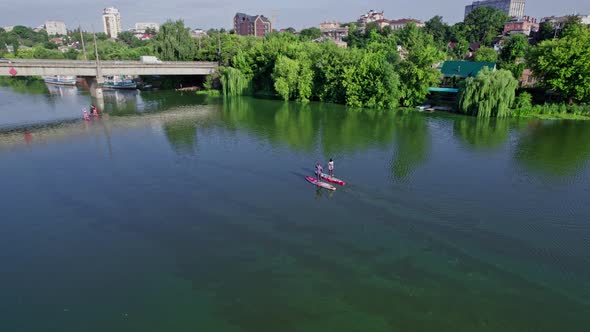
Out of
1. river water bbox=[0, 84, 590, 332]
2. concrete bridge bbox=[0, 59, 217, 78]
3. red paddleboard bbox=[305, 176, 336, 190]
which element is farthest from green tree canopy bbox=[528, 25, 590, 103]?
concrete bridge bbox=[0, 59, 217, 78]

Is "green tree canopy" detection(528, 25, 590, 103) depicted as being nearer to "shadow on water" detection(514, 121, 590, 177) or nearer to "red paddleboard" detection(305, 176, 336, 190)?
"shadow on water" detection(514, 121, 590, 177)

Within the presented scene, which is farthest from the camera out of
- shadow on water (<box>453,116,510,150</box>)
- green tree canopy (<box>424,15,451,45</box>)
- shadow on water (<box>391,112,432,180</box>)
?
green tree canopy (<box>424,15,451,45</box>)

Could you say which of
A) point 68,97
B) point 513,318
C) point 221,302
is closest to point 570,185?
point 513,318

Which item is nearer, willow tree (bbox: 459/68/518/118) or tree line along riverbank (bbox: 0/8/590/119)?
willow tree (bbox: 459/68/518/118)

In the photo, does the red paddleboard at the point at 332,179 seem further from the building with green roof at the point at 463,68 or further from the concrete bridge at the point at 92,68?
the concrete bridge at the point at 92,68

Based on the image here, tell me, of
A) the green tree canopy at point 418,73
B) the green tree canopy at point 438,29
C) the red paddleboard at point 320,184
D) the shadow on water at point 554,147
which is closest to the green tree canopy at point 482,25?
the green tree canopy at point 438,29

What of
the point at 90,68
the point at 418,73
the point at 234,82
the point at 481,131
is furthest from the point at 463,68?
the point at 90,68

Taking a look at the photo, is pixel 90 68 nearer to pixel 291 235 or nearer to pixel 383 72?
pixel 383 72
